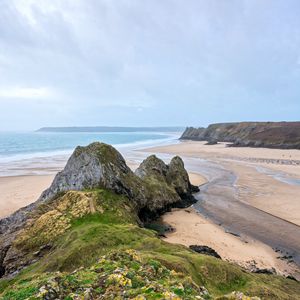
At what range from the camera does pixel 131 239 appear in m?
14.0

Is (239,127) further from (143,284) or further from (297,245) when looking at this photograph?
(143,284)

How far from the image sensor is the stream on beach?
786 inches

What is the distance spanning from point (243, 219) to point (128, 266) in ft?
57.5

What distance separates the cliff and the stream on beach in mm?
3264

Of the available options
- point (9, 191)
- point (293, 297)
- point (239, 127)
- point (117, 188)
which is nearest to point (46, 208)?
point (117, 188)

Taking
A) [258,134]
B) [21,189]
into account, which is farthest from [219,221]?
[258,134]

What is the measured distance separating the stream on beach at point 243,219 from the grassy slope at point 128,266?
7.48 m

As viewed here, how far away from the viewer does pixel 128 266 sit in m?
8.80

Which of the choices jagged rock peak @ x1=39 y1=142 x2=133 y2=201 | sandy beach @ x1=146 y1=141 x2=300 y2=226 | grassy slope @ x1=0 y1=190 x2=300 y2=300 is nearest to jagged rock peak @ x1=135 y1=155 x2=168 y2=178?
jagged rock peak @ x1=39 y1=142 x2=133 y2=201

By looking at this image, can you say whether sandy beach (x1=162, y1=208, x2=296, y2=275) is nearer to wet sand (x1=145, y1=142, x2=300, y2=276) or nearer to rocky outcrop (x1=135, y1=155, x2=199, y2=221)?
wet sand (x1=145, y1=142, x2=300, y2=276)

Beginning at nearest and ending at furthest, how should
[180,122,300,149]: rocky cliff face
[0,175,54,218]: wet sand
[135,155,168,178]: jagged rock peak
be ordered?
[0,175,54,218]: wet sand < [135,155,168,178]: jagged rock peak < [180,122,300,149]: rocky cliff face

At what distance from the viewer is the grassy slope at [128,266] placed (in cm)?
800

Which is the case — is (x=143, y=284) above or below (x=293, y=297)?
above

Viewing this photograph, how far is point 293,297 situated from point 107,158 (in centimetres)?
1492
